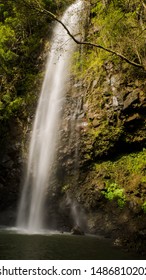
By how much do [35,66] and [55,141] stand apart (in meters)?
7.02

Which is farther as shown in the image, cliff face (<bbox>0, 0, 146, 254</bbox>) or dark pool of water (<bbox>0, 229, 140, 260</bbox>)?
cliff face (<bbox>0, 0, 146, 254</bbox>)

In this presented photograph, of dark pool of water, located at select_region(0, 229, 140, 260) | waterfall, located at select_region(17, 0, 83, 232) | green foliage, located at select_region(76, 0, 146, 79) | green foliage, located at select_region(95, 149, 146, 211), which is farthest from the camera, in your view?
waterfall, located at select_region(17, 0, 83, 232)

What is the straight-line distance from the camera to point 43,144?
46.0 ft

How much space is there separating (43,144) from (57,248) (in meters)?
6.75

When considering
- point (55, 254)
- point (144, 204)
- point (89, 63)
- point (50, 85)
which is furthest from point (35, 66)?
point (55, 254)

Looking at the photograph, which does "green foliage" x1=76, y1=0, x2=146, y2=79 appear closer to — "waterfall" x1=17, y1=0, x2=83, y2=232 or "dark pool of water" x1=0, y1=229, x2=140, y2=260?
"waterfall" x1=17, y1=0, x2=83, y2=232

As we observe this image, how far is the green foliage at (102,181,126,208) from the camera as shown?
36.3 feet

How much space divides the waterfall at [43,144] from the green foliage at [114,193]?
2.75 metres

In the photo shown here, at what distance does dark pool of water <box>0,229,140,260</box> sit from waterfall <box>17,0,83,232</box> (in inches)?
92.9

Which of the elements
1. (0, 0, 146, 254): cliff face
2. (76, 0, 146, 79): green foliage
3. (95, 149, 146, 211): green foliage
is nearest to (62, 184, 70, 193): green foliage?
(0, 0, 146, 254): cliff face

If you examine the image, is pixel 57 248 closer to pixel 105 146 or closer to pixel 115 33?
pixel 105 146

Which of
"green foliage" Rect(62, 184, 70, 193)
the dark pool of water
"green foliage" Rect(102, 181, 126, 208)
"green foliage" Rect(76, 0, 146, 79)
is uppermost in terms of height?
"green foliage" Rect(76, 0, 146, 79)

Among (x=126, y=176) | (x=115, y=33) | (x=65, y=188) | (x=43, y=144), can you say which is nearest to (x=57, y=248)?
(x=65, y=188)

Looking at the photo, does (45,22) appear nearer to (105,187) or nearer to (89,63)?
(89,63)
